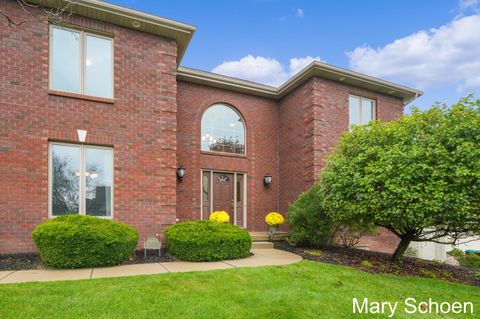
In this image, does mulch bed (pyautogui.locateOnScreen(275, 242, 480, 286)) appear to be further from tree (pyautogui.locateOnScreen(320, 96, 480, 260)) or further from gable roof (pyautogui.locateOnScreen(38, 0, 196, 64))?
gable roof (pyautogui.locateOnScreen(38, 0, 196, 64))

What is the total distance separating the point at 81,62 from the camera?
7.43 meters

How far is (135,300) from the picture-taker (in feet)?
12.0

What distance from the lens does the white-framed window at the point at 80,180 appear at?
23.0 ft

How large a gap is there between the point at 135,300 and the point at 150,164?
4.53 metres

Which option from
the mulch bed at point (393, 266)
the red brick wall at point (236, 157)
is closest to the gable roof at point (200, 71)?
the red brick wall at point (236, 157)

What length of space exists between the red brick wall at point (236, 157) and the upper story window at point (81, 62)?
9.35 ft

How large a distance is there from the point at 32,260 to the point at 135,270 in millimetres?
2387

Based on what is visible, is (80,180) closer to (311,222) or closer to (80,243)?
(80,243)

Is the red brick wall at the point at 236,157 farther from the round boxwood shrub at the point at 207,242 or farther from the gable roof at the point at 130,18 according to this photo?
the round boxwood shrub at the point at 207,242

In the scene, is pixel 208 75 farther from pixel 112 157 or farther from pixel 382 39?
pixel 382 39

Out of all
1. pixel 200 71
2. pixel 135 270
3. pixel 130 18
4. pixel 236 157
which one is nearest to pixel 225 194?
pixel 236 157

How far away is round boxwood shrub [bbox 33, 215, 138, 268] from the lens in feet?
17.8

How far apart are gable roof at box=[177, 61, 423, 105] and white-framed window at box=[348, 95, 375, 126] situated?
479 millimetres

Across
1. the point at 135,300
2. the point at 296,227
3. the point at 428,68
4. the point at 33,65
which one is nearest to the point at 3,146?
the point at 33,65
